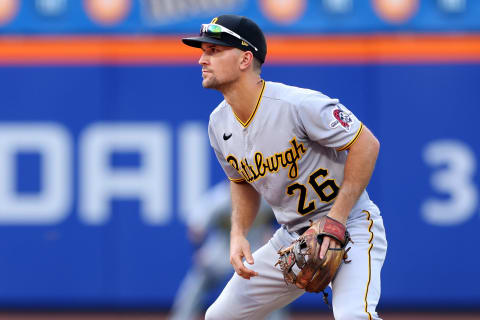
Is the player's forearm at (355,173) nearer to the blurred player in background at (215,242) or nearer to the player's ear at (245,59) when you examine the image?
the player's ear at (245,59)

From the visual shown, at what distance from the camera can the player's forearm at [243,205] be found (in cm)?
450

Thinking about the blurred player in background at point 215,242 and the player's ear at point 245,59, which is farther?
the blurred player in background at point 215,242

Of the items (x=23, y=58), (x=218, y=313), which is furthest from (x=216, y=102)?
(x=218, y=313)

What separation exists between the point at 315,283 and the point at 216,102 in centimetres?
452

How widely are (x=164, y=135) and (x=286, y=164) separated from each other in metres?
4.41

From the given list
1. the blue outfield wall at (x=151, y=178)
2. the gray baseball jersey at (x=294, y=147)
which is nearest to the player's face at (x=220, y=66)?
the gray baseball jersey at (x=294, y=147)

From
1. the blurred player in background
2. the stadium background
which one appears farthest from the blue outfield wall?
the blurred player in background

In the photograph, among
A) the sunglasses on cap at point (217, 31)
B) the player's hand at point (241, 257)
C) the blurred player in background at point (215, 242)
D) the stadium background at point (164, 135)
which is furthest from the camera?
the stadium background at point (164, 135)

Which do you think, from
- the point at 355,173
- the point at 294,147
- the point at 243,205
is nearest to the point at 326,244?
the point at 355,173

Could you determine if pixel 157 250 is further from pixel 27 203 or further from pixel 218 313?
pixel 218 313

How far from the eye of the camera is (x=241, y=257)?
4297 mm

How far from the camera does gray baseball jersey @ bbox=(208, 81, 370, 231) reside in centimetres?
396

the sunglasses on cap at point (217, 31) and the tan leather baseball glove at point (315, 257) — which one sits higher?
the sunglasses on cap at point (217, 31)

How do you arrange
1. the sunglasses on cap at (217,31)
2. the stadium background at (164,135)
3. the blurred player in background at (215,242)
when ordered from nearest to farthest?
1. the sunglasses on cap at (217,31)
2. the blurred player in background at (215,242)
3. the stadium background at (164,135)
